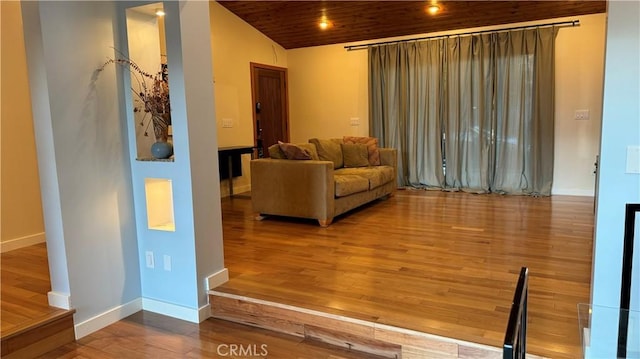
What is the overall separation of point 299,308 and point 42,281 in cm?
189

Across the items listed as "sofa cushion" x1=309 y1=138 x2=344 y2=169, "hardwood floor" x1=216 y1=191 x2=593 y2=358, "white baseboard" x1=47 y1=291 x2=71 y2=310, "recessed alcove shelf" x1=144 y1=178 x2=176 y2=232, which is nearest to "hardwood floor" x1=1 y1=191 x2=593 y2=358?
"hardwood floor" x1=216 y1=191 x2=593 y2=358

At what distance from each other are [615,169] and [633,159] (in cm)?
7

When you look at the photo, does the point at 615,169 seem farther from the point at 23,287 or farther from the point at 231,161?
the point at 231,161

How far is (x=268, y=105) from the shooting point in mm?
7184

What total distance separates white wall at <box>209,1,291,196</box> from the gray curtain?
186cm

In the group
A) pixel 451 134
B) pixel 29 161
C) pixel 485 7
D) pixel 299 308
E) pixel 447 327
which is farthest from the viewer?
pixel 451 134

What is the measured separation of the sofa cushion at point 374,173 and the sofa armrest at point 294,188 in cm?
81

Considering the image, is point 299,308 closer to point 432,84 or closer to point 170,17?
point 170,17

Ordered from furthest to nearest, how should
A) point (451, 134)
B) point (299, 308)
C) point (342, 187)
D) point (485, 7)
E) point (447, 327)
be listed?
1. point (451, 134)
2. point (485, 7)
3. point (342, 187)
4. point (299, 308)
5. point (447, 327)

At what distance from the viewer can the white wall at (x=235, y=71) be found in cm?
603

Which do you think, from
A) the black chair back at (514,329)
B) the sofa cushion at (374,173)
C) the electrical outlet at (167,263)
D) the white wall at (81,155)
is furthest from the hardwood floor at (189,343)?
the sofa cushion at (374,173)

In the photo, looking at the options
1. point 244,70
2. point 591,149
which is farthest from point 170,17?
point 591,149

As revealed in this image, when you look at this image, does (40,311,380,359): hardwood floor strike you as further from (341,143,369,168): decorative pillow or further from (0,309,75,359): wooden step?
(341,143,369,168): decorative pillow

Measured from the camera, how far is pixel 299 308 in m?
2.48
